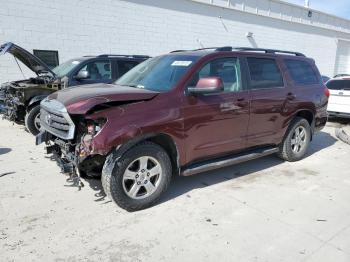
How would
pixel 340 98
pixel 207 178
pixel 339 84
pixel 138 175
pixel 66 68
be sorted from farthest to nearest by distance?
pixel 339 84
pixel 340 98
pixel 66 68
pixel 207 178
pixel 138 175

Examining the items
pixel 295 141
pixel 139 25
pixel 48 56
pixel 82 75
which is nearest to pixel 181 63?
pixel 295 141

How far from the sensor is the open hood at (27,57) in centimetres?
700

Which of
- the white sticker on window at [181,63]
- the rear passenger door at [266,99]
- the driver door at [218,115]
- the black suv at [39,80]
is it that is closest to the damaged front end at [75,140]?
the driver door at [218,115]

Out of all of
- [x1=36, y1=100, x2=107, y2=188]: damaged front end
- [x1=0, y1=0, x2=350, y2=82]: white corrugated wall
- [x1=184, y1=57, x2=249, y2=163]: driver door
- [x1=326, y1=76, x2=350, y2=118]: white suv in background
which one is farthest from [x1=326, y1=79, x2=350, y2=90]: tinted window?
[x1=36, y1=100, x2=107, y2=188]: damaged front end

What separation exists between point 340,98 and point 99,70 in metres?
7.11

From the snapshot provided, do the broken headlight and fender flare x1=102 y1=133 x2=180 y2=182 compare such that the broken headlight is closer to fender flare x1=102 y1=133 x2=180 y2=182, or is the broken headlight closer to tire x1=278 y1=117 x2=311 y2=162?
fender flare x1=102 y1=133 x2=180 y2=182

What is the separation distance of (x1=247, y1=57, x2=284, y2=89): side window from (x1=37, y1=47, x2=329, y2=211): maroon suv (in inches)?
0.6

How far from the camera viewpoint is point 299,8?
2011cm

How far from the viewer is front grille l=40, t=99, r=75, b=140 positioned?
3.67 m

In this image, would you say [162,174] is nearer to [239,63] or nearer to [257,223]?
[257,223]

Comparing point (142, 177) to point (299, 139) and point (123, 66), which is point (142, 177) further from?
point (123, 66)

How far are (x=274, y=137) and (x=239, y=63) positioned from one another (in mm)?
1496

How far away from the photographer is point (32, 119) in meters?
7.22

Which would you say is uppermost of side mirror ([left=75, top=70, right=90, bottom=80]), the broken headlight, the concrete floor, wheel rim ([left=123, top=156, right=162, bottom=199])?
side mirror ([left=75, top=70, right=90, bottom=80])
